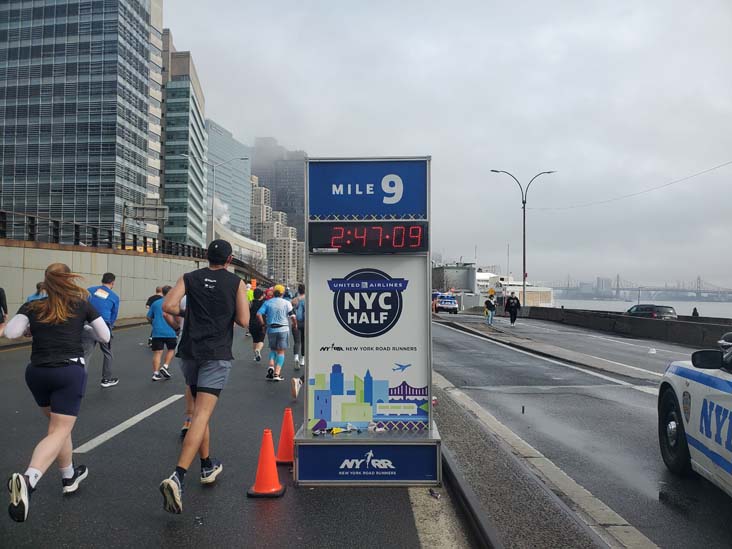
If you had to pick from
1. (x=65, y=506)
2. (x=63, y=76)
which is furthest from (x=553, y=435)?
(x=63, y=76)

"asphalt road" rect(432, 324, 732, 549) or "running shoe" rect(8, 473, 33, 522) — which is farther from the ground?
"running shoe" rect(8, 473, 33, 522)

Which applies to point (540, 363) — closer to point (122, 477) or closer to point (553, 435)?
point (553, 435)

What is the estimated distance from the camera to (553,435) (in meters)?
7.64

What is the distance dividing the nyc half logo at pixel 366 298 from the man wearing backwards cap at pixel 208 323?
35.1 inches

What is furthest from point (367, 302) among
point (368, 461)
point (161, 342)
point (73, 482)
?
point (161, 342)

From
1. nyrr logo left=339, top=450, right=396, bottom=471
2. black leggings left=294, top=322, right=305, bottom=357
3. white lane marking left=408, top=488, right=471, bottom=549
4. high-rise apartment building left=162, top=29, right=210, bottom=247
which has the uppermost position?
high-rise apartment building left=162, top=29, right=210, bottom=247

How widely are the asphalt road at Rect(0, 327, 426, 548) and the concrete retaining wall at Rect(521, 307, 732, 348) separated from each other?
20.4 metres

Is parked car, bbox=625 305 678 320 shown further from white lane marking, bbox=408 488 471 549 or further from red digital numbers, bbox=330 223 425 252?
white lane marking, bbox=408 488 471 549

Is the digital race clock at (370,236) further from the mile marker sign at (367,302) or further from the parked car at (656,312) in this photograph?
the parked car at (656,312)

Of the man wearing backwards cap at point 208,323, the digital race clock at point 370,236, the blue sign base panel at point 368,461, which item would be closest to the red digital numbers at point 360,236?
the digital race clock at point 370,236

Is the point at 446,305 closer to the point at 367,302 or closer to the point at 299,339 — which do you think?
the point at 299,339

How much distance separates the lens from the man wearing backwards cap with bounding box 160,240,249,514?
16.1 feet

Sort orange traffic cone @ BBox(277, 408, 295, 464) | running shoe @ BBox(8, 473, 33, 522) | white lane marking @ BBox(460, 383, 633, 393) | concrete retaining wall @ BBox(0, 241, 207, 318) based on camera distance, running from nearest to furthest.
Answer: running shoe @ BBox(8, 473, 33, 522) < orange traffic cone @ BBox(277, 408, 295, 464) < white lane marking @ BBox(460, 383, 633, 393) < concrete retaining wall @ BBox(0, 241, 207, 318)

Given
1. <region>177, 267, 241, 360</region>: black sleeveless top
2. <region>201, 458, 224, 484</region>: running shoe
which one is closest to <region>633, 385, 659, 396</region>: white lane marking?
<region>201, 458, 224, 484</region>: running shoe
